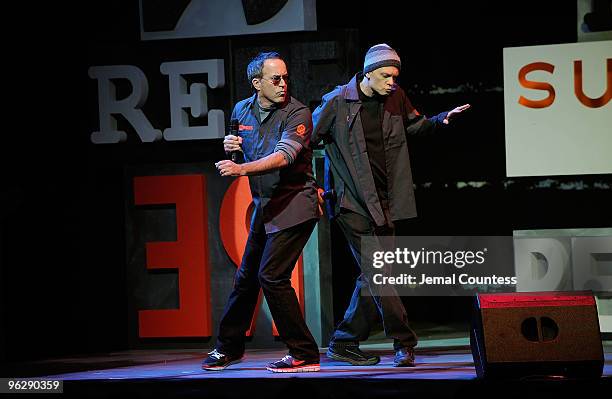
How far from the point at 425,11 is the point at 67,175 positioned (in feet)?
9.37

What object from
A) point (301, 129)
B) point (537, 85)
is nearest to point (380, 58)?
point (301, 129)

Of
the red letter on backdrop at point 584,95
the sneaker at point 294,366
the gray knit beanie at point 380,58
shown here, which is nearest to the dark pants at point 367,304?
the sneaker at point 294,366

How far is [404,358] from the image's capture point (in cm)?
554

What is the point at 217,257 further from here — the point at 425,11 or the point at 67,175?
the point at 425,11

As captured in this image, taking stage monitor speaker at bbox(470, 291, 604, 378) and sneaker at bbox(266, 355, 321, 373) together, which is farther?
sneaker at bbox(266, 355, 321, 373)

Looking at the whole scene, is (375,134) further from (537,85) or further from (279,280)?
(537,85)

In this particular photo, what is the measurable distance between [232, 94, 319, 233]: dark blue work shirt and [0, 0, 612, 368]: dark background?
1.29 meters

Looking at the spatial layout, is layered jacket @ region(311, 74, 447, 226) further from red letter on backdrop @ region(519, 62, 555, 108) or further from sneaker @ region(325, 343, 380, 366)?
red letter on backdrop @ region(519, 62, 555, 108)

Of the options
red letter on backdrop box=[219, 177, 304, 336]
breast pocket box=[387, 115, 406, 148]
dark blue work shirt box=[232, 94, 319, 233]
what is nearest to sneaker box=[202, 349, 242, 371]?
dark blue work shirt box=[232, 94, 319, 233]

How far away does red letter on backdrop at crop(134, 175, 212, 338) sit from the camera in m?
6.88

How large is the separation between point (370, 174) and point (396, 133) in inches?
11.6

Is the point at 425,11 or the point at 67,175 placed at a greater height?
the point at 425,11

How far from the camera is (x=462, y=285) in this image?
25.6ft

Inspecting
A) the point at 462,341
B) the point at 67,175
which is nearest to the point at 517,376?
the point at 462,341
